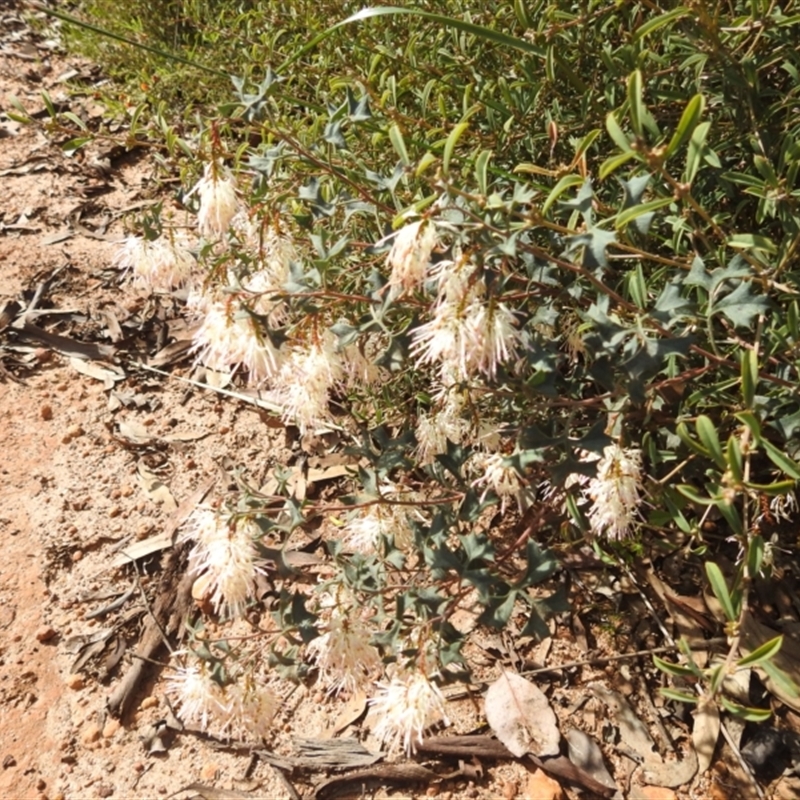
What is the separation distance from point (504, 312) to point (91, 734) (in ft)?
5.47

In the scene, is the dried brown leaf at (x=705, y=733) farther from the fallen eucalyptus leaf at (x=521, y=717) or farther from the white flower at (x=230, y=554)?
the white flower at (x=230, y=554)

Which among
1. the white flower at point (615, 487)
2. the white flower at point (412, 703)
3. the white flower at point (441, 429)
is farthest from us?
the white flower at point (441, 429)

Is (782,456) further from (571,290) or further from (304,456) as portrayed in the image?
(304,456)

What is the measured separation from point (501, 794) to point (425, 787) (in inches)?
7.5

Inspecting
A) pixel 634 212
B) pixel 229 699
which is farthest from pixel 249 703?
pixel 634 212

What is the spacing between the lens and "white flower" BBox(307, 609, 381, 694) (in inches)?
69.5

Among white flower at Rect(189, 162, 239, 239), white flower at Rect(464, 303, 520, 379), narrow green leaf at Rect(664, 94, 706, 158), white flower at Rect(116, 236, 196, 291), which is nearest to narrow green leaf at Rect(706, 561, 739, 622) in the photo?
white flower at Rect(464, 303, 520, 379)

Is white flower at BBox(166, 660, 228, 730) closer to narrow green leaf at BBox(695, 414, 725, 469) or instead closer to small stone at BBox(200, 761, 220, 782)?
small stone at BBox(200, 761, 220, 782)

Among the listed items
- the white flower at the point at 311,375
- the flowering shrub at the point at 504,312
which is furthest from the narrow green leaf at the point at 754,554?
the white flower at the point at 311,375

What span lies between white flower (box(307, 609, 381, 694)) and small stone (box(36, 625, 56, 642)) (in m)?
1.09

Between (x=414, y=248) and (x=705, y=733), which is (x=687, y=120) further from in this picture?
(x=705, y=733)

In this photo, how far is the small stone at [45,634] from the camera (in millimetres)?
2486

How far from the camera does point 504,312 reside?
1505 millimetres

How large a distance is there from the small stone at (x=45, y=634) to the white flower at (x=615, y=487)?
64.8 inches
